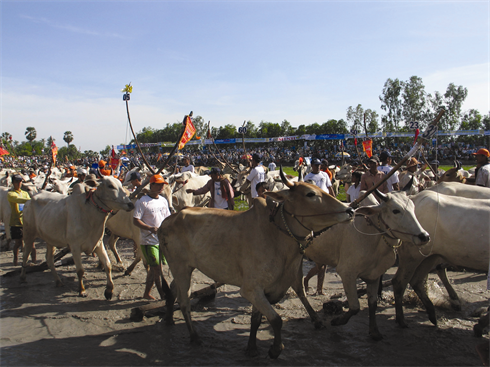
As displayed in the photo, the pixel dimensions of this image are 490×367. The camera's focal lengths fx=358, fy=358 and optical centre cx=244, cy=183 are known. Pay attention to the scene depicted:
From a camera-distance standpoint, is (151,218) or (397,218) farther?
(151,218)

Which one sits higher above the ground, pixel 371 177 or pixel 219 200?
pixel 371 177

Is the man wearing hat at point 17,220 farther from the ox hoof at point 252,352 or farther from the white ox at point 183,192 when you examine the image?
the ox hoof at point 252,352

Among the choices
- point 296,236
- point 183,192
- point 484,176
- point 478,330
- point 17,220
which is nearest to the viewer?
point 296,236

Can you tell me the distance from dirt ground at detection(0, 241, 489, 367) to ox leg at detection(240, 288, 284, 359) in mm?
309

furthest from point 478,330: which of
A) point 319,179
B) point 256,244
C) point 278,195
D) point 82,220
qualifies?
point 82,220

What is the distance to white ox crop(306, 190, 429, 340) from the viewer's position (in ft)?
15.3

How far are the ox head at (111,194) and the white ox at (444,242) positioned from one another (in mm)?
4697

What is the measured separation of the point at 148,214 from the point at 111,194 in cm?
104

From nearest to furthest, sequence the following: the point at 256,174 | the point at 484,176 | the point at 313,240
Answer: the point at 313,240, the point at 484,176, the point at 256,174

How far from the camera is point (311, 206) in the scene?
392 centimetres

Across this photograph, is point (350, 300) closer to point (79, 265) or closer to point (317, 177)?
point (317, 177)

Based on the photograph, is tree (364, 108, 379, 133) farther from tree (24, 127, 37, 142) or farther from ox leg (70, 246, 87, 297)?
tree (24, 127, 37, 142)

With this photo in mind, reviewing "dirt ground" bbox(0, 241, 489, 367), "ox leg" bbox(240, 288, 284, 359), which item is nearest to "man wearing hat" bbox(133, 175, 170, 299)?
"dirt ground" bbox(0, 241, 489, 367)

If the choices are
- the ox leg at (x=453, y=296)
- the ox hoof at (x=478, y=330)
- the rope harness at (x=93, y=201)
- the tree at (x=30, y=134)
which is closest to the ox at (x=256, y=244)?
the rope harness at (x=93, y=201)
